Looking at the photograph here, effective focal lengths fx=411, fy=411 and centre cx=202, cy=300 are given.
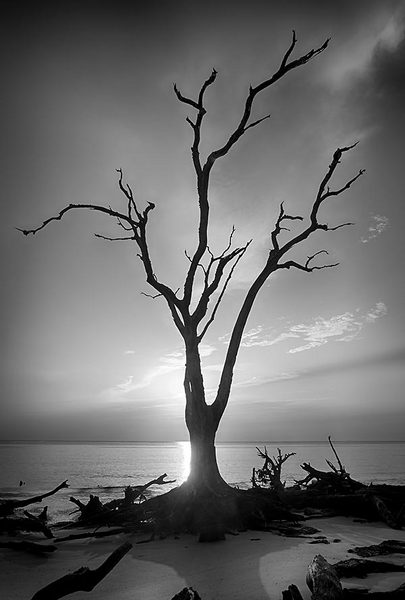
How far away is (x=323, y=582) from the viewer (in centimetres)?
→ 371

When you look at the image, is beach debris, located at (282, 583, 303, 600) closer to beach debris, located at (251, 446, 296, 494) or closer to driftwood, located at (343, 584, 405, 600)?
driftwood, located at (343, 584, 405, 600)

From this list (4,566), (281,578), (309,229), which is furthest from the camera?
(309,229)

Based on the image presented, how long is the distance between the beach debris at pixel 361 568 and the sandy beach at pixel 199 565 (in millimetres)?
132

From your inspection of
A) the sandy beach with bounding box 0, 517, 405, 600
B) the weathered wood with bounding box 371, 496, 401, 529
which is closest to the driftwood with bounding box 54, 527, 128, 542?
the sandy beach with bounding box 0, 517, 405, 600

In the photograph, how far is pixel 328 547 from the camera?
653 centimetres

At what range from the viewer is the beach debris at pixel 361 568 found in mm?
4797

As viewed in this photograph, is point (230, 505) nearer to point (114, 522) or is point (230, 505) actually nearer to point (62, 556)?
point (114, 522)

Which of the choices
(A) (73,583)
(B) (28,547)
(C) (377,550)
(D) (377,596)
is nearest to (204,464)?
(B) (28,547)

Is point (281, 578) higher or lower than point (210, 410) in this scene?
lower

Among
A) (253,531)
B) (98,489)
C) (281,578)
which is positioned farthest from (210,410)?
(98,489)

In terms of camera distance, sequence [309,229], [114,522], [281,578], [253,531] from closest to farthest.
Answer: [281,578] < [253,531] < [114,522] < [309,229]

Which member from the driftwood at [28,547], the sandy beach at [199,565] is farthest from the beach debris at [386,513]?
the driftwood at [28,547]

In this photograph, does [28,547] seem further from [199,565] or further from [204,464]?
[204,464]

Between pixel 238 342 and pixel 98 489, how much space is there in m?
20.9
